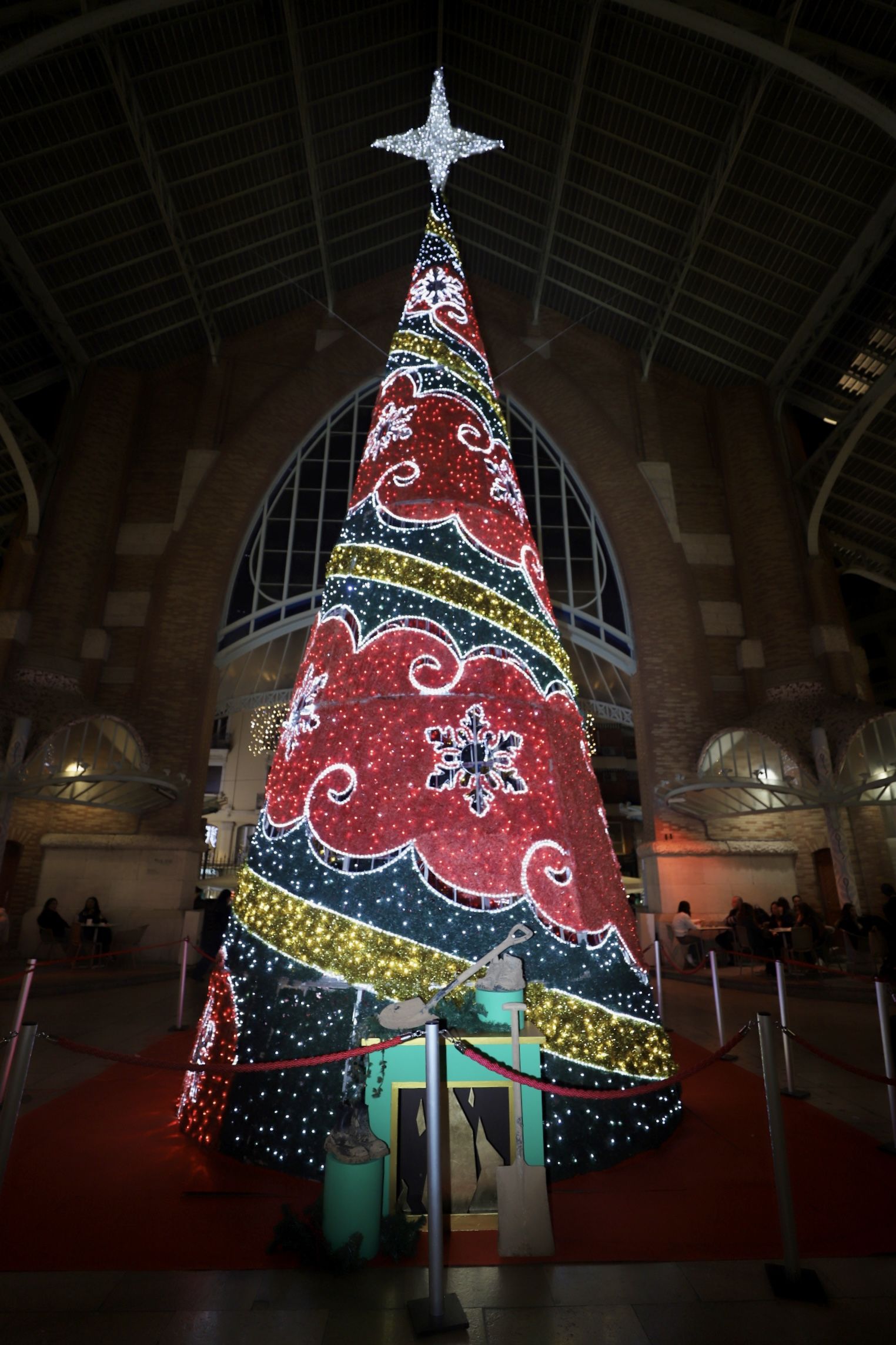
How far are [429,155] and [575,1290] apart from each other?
6414 millimetres

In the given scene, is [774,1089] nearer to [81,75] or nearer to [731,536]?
[731,536]

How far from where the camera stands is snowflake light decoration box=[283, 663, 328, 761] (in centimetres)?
343

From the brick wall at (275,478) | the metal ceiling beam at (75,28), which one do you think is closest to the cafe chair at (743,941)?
the brick wall at (275,478)

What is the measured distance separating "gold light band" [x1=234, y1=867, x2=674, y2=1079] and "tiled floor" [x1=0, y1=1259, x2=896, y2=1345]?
74 cm

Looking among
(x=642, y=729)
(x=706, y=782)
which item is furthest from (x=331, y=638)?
(x=642, y=729)

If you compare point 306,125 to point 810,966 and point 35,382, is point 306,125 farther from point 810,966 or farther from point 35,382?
point 810,966

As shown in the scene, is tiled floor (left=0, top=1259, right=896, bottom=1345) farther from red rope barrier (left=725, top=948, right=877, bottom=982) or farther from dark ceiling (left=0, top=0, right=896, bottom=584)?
dark ceiling (left=0, top=0, right=896, bottom=584)

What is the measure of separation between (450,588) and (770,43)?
10.8 m

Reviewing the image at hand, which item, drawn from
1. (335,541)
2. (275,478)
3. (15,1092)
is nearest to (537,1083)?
→ (15,1092)

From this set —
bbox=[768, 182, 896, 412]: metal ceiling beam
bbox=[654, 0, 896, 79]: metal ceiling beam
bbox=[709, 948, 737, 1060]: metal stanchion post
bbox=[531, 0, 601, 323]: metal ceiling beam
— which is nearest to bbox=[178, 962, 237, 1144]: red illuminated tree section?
bbox=[709, 948, 737, 1060]: metal stanchion post

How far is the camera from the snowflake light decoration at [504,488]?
3871mm

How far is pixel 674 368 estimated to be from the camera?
1617 centimetres

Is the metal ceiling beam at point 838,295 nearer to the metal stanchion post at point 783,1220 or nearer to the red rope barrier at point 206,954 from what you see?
the metal stanchion post at point 783,1220

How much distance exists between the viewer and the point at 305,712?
137 inches
